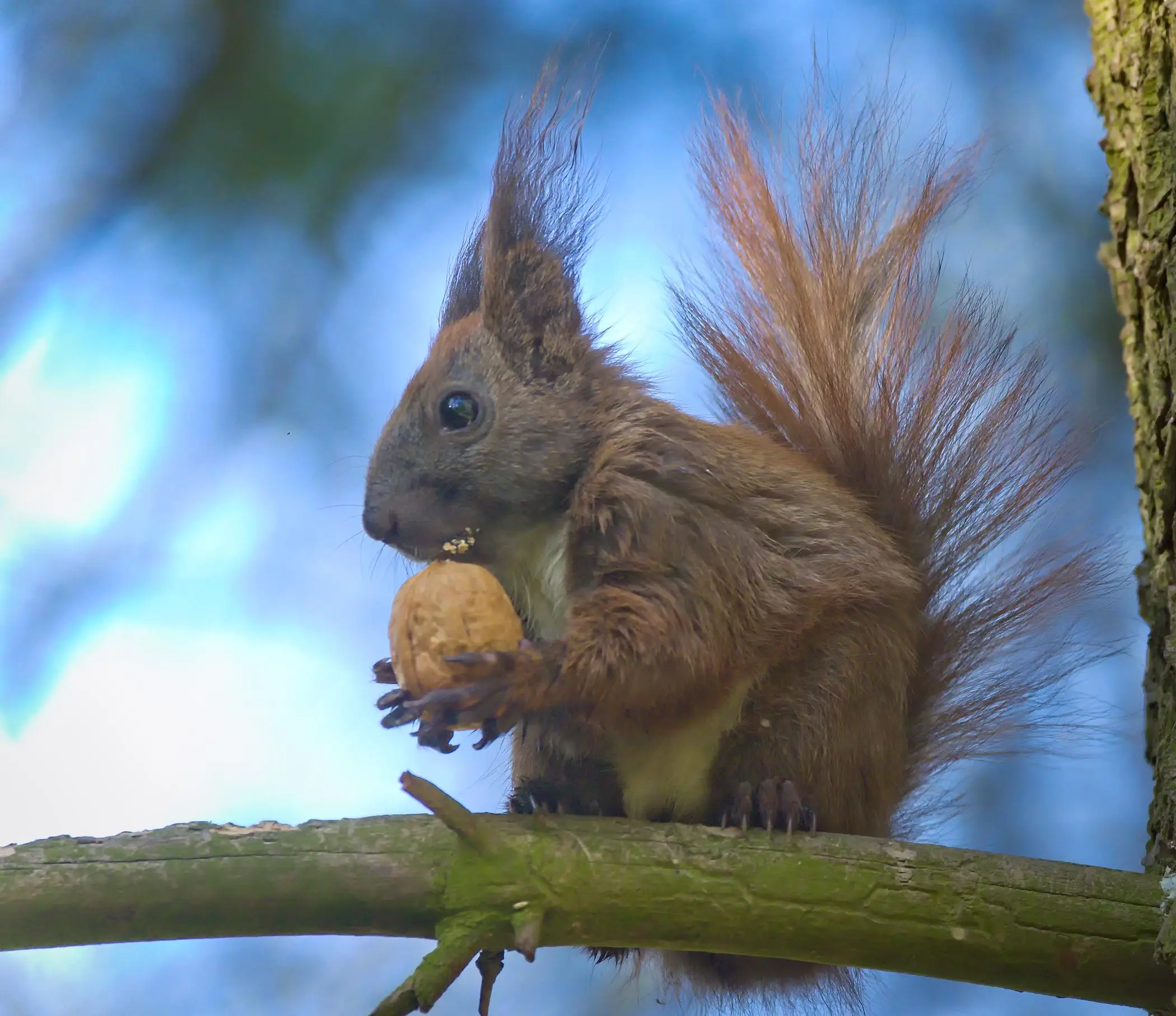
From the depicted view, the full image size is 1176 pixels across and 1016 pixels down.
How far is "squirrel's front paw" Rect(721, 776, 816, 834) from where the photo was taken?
5.32 feet

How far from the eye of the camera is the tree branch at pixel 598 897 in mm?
1328

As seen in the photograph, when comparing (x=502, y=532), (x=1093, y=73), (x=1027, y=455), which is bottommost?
(x=502, y=532)

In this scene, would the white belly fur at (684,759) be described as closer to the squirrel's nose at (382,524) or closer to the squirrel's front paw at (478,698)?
the squirrel's front paw at (478,698)

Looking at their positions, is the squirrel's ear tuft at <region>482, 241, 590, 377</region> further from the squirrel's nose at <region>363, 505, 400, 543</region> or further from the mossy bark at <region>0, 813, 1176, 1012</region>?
the mossy bark at <region>0, 813, 1176, 1012</region>

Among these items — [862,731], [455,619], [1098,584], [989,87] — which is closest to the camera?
[455,619]

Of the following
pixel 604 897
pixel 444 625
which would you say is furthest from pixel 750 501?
pixel 604 897

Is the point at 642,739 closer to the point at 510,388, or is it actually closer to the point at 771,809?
the point at 771,809

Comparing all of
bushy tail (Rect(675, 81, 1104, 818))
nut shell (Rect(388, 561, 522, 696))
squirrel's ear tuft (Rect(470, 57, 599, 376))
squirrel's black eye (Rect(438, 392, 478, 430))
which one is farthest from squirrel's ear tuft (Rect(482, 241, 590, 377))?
nut shell (Rect(388, 561, 522, 696))

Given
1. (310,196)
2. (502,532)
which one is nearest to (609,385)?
(502,532)

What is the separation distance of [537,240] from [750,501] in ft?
1.95

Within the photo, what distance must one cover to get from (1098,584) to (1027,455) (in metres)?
0.25

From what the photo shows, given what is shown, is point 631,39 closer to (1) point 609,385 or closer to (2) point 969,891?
(1) point 609,385

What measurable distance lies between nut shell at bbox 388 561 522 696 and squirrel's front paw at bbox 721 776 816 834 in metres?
0.38

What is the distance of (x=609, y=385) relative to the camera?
1960 millimetres
